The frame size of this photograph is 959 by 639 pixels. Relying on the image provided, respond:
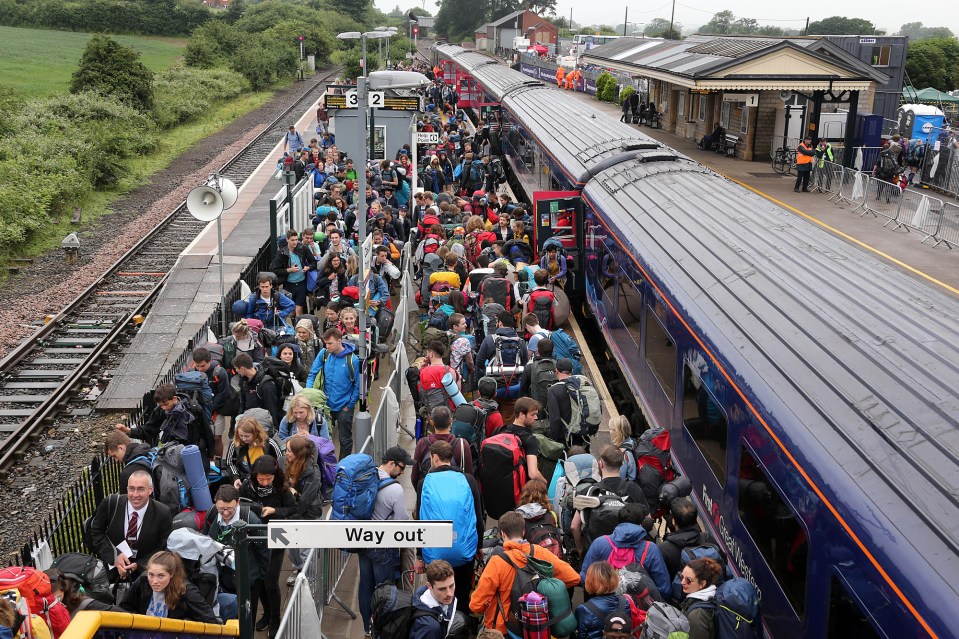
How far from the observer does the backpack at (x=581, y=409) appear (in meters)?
8.69

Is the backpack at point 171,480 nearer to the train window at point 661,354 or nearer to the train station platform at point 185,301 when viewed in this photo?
the train window at point 661,354

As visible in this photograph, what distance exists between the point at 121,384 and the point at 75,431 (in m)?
1.34

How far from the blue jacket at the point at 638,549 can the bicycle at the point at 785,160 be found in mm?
21523

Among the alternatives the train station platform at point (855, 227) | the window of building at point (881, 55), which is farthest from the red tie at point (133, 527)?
the window of building at point (881, 55)

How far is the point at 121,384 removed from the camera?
14031 millimetres

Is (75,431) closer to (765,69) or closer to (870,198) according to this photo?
(870,198)

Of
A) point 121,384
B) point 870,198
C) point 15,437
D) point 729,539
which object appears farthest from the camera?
point 870,198

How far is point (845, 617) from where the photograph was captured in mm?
5148

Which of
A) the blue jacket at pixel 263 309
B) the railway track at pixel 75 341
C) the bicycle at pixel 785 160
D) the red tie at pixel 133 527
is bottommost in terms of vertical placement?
the railway track at pixel 75 341

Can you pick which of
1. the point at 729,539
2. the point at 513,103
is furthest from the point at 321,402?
the point at 513,103

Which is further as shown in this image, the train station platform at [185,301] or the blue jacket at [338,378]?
the train station platform at [185,301]

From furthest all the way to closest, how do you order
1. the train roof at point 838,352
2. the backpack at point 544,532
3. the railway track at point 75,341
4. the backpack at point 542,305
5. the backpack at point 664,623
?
the railway track at point 75,341, the backpack at point 542,305, the backpack at point 544,532, the backpack at point 664,623, the train roof at point 838,352

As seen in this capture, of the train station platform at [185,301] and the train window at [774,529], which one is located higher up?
the train window at [774,529]

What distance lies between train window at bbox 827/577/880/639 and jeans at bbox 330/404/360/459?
224 inches
